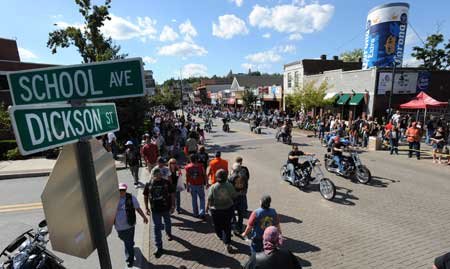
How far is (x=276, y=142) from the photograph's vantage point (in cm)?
1927

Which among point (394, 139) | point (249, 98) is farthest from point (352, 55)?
point (394, 139)

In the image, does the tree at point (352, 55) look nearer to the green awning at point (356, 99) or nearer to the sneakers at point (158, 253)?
the green awning at point (356, 99)

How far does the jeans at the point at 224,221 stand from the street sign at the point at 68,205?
3.62 m

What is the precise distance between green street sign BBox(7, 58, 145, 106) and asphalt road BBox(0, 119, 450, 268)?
413 centimetres

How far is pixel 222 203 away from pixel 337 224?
3.18 metres

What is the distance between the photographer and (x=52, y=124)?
1663 mm

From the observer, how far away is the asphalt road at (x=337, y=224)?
5203 mm

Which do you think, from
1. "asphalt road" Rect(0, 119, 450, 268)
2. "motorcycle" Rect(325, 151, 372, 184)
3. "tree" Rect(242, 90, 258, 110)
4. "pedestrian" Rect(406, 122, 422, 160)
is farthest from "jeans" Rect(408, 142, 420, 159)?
"tree" Rect(242, 90, 258, 110)

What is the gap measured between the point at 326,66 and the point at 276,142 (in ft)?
71.9

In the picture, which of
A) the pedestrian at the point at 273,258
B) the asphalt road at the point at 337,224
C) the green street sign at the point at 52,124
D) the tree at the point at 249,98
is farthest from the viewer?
the tree at the point at 249,98

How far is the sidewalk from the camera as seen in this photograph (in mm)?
11492

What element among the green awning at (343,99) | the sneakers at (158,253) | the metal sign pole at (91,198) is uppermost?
the metal sign pole at (91,198)

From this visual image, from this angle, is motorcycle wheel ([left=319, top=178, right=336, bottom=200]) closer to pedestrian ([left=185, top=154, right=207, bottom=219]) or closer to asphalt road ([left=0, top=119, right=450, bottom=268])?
asphalt road ([left=0, top=119, right=450, bottom=268])

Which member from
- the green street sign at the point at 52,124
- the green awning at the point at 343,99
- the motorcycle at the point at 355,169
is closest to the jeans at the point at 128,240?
the green street sign at the point at 52,124
